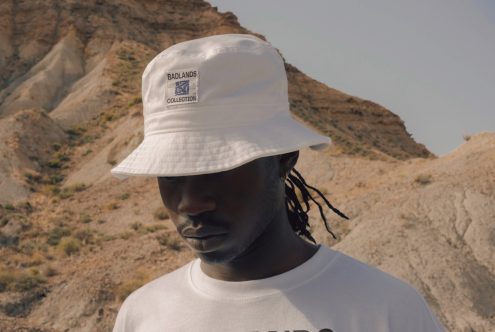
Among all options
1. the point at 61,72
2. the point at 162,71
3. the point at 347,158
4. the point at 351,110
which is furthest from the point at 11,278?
the point at 351,110

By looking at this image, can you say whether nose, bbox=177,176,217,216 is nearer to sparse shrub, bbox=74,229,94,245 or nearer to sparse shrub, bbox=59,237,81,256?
sparse shrub, bbox=59,237,81,256

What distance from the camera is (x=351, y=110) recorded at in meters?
51.2

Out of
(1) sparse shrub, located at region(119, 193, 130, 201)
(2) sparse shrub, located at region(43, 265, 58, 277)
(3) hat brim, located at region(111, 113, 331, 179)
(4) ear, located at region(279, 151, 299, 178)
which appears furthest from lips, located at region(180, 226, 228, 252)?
(1) sparse shrub, located at region(119, 193, 130, 201)

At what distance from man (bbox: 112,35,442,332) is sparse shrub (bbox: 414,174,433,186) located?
15.4 metres

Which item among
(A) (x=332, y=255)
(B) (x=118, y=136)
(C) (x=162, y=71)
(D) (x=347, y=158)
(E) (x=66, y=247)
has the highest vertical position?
(C) (x=162, y=71)

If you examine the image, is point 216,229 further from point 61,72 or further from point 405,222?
point 61,72

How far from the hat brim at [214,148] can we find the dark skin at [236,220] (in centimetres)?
9

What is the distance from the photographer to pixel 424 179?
56.6 feet

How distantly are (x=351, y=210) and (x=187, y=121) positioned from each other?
1440 cm

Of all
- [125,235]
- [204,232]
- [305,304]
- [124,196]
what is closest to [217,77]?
[204,232]

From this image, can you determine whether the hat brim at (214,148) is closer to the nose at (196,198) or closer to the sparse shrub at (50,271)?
the nose at (196,198)

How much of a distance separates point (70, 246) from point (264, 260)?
17418 millimetres

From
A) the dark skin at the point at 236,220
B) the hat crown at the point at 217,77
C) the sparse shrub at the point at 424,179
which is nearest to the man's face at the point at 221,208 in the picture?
the dark skin at the point at 236,220

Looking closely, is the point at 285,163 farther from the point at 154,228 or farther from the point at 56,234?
the point at 56,234
